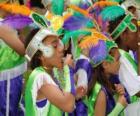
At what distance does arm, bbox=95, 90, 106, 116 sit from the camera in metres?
3.52

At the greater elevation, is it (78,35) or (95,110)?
(78,35)

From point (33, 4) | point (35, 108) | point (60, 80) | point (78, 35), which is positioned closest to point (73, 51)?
point (78, 35)

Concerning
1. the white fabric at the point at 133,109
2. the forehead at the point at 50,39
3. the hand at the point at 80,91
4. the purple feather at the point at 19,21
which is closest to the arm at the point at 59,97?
the hand at the point at 80,91

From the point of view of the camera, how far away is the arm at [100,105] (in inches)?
138

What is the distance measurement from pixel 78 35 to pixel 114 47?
0.97 ft

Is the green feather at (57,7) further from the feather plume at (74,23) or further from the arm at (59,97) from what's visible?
the arm at (59,97)

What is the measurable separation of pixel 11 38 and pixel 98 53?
676mm

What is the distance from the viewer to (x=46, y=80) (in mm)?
3246

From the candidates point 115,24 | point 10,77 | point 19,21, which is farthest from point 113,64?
point 10,77

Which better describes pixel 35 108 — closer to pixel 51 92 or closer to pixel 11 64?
pixel 51 92

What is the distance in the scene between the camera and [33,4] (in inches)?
219

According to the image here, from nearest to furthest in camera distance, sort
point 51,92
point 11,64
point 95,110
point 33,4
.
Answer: point 51,92
point 95,110
point 11,64
point 33,4

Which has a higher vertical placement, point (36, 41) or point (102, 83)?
point (36, 41)

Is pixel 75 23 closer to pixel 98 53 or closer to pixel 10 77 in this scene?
pixel 98 53
